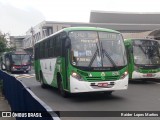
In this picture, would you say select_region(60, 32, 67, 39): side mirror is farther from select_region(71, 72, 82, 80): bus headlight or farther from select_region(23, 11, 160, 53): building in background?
select_region(23, 11, 160, 53): building in background

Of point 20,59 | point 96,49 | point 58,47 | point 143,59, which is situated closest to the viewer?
point 96,49

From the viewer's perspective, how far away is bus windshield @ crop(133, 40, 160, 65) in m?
18.7

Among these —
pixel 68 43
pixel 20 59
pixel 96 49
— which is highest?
pixel 68 43

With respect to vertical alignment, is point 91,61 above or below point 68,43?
below

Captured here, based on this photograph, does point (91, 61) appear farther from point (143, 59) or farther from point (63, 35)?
point (143, 59)

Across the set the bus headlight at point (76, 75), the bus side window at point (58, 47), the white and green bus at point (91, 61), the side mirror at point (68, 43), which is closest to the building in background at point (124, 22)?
the bus side window at point (58, 47)

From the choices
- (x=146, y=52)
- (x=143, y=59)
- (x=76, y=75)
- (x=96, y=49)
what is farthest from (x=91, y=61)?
(x=146, y=52)

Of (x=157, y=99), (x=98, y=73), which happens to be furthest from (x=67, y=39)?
(x=157, y=99)

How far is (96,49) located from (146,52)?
23.7 feet

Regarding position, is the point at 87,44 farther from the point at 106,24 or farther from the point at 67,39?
the point at 106,24

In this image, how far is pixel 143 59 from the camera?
18.7 m

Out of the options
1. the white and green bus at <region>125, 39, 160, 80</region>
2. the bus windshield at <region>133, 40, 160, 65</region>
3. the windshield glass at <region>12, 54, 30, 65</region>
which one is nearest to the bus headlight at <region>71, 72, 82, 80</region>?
the white and green bus at <region>125, 39, 160, 80</region>

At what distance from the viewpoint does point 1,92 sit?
16.9m

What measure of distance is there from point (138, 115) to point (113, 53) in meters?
3.85
